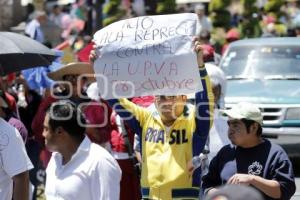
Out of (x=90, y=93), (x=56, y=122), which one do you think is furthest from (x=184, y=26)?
(x=90, y=93)

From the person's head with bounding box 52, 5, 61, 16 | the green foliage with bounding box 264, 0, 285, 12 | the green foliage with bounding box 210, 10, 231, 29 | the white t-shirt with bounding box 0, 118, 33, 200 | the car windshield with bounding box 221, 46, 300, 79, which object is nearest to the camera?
the white t-shirt with bounding box 0, 118, 33, 200

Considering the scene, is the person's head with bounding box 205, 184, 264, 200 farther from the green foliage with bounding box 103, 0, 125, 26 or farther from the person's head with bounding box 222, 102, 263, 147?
the green foliage with bounding box 103, 0, 125, 26

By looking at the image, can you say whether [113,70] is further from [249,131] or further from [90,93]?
[90,93]

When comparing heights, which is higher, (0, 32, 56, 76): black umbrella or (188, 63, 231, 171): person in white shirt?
(0, 32, 56, 76): black umbrella

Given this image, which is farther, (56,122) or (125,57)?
(125,57)

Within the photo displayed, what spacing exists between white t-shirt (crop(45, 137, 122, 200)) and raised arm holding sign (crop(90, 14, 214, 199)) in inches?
38.4

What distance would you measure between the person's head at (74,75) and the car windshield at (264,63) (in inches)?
201

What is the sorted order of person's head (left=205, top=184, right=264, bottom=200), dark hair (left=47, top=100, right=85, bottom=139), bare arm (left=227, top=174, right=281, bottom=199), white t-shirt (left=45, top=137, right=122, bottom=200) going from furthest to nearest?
bare arm (left=227, top=174, right=281, bottom=199) → dark hair (left=47, top=100, right=85, bottom=139) → white t-shirt (left=45, top=137, right=122, bottom=200) → person's head (left=205, top=184, right=264, bottom=200)

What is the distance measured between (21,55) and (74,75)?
797 millimetres

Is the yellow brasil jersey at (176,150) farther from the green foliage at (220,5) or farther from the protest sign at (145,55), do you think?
the green foliage at (220,5)

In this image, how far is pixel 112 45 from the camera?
291 inches

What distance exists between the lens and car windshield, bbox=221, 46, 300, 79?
1439 cm

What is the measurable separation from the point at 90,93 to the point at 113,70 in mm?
2436


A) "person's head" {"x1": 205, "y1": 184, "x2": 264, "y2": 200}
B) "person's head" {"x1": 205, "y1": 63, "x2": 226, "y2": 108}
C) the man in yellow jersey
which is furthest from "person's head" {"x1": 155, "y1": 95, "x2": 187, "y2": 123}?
"person's head" {"x1": 205, "y1": 184, "x2": 264, "y2": 200}
